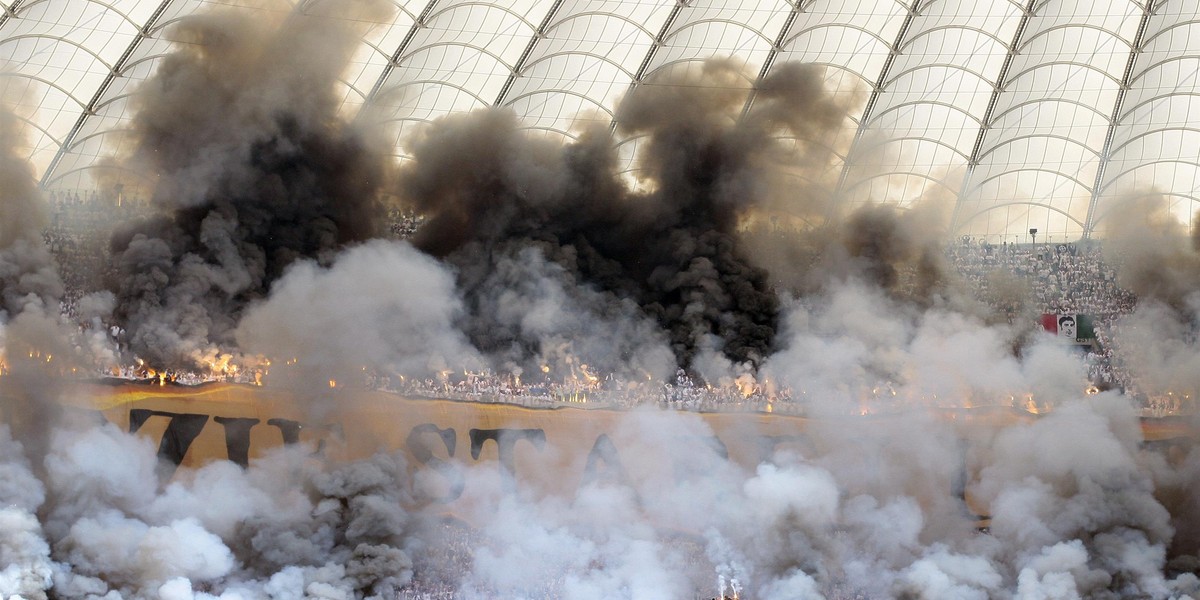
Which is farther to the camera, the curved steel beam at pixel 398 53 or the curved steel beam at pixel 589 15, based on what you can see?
the curved steel beam at pixel 589 15

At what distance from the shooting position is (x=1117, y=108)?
45250mm

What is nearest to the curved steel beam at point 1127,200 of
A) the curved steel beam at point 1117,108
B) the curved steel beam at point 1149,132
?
the curved steel beam at point 1117,108

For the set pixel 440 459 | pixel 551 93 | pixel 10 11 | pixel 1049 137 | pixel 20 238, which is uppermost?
pixel 10 11

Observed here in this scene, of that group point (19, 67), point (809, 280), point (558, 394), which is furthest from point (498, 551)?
point (19, 67)

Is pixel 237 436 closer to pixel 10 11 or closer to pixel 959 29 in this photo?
pixel 10 11

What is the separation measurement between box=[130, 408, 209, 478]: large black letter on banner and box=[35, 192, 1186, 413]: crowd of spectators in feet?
3.60

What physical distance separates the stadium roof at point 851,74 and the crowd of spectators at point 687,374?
65.0 inches

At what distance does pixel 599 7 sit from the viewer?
43.1 metres

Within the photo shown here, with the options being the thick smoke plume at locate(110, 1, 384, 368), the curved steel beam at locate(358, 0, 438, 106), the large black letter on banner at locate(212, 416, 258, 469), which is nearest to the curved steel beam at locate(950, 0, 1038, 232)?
the curved steel beam at locate(358, 0, 438, 106)

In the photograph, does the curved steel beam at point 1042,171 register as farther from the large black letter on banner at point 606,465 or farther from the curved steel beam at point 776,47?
the large black letter on banner at point 606,465

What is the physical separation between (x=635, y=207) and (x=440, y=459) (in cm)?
1298

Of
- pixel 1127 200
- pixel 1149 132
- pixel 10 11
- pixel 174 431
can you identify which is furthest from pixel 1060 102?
pixel 10 11

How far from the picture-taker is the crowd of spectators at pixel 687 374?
38500 mm

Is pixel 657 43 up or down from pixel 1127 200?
up
